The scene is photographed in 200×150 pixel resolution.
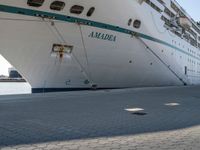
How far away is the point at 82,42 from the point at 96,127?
10.4 metres

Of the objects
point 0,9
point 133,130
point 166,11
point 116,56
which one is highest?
point 166,11

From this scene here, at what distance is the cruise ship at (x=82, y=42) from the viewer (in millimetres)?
15242

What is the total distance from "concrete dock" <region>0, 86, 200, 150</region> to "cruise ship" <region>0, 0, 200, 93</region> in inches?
218

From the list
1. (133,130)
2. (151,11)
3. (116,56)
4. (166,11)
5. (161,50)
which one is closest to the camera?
(133,130)

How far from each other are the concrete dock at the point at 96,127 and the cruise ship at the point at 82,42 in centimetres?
555

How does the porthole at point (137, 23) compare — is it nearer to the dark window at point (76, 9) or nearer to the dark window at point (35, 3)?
the dark window at point (76, 9)

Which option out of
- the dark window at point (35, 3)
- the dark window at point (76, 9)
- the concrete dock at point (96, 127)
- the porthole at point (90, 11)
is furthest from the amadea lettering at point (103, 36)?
the concrete dock at point (96, 127)

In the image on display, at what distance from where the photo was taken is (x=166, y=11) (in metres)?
27.1

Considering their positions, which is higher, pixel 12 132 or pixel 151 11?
pixel 151 11

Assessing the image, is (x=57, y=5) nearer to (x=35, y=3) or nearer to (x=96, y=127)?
(x=35, y=3)

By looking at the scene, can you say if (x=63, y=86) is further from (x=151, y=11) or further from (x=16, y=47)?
(x=151, y=11)

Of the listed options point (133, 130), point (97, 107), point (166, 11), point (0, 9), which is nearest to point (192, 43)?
point (166, 11)

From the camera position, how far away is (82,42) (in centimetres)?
1700

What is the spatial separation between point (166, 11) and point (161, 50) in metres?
→ 4.58
